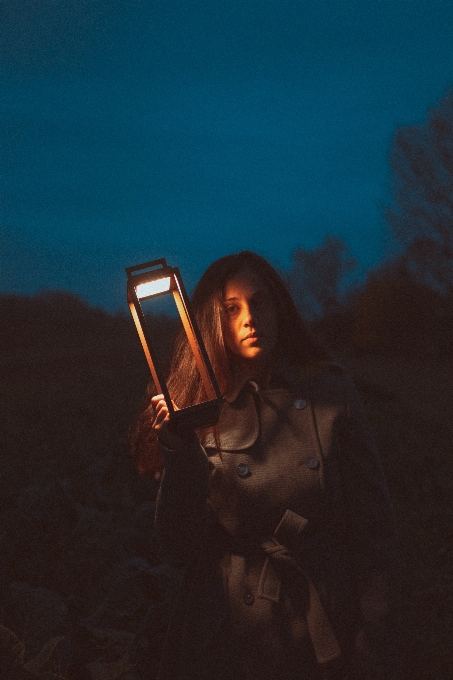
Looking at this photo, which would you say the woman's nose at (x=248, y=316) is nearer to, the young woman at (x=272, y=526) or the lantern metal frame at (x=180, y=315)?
the young woman at (x=272, y=526)

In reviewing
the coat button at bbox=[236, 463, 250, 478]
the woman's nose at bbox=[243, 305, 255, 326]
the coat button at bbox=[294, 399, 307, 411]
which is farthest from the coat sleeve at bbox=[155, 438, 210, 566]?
the woman's nose at bbox=[243, 305, 255, 326]

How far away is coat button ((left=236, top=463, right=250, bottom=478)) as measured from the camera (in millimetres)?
2537

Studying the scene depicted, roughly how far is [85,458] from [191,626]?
3.25 meters

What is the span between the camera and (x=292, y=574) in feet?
8.18

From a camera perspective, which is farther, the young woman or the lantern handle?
the young woman

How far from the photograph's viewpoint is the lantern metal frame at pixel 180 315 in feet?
7.32

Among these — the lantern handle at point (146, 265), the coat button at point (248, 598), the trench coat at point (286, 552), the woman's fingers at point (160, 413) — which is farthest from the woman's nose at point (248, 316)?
the coat button at point (248, 598)

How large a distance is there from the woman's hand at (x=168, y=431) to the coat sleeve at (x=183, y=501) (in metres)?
0.02

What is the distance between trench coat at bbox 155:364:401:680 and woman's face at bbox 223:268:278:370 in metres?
0.24

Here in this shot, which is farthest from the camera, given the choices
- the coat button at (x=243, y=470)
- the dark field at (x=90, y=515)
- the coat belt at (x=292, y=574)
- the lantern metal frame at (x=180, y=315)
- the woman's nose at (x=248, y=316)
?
the dark field at (x=90, y=515)

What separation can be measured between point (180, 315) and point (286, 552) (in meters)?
0.88

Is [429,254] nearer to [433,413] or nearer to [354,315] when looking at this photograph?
[354,315]

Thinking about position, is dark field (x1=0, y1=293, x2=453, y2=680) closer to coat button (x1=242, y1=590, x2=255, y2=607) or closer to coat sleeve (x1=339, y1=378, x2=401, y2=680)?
coat button (x1=242, y1=590, x2=255, y2=607)

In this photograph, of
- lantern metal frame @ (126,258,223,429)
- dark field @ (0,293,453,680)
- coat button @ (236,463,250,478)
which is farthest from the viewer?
dark field @ (0,293,453,680)
